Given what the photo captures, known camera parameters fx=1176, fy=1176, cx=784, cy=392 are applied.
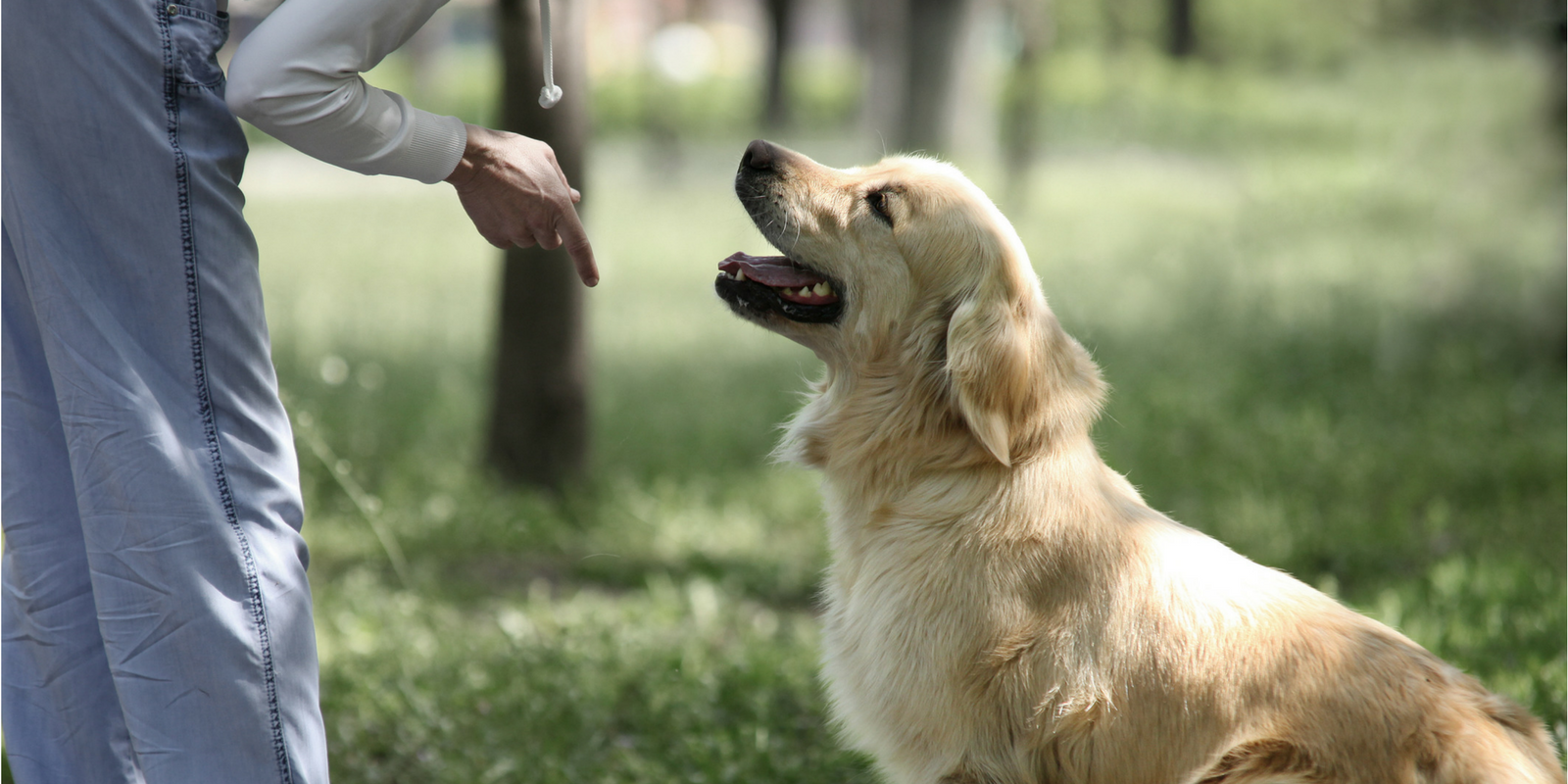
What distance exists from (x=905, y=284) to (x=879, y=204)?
0.22 m

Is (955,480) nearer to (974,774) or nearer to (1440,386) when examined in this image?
(974,774)

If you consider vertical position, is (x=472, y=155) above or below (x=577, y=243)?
above

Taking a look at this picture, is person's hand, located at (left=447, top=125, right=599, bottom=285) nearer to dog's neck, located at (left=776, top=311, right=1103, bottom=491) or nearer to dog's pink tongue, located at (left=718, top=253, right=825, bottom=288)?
dog's pink tongue, located at (left=718, top=253, right=825, bottom=288)

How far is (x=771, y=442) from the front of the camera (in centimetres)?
669

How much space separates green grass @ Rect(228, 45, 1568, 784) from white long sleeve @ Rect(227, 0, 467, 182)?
1.26 m

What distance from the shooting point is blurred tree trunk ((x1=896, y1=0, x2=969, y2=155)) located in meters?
14.1

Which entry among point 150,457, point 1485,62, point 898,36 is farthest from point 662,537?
point 898,36

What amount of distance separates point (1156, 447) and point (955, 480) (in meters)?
3.96

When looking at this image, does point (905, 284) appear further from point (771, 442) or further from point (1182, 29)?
point (1182, 29)

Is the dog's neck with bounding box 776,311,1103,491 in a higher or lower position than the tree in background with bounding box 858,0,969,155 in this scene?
lower

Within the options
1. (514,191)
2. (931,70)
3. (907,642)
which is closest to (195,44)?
(514,191)

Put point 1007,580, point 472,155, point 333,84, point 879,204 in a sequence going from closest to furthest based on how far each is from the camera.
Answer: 1. point 333,84
2. point 472,155
3. point 1007,580
4. point 879,204

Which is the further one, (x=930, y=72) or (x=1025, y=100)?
(x=1025, y=100)

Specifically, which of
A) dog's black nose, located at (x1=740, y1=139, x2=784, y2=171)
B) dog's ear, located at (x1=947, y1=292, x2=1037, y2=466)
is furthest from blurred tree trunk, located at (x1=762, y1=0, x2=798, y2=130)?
dog's ear, located at (x1=947, y1=292, x2=1037, y2=466)
